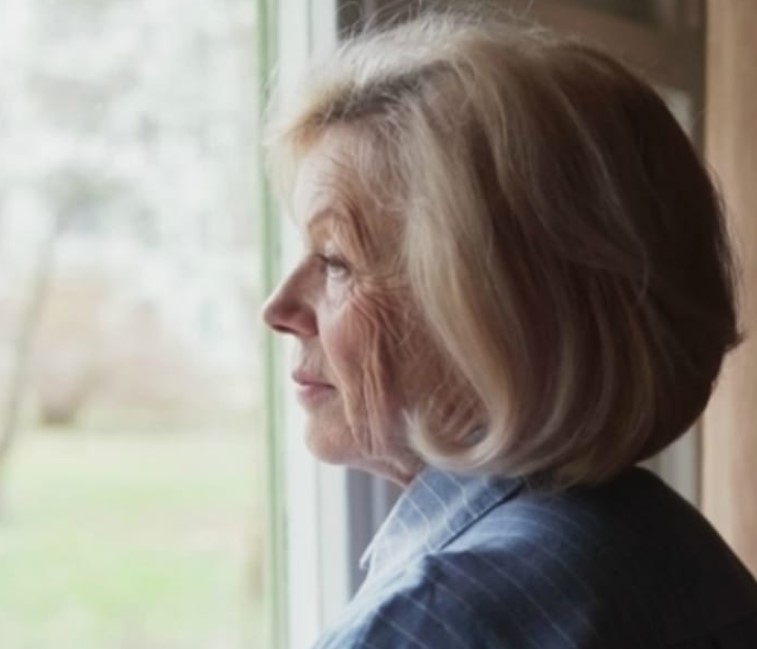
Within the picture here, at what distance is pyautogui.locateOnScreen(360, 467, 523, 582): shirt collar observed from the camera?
878 millimetres

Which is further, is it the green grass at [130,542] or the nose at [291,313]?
the green grass at [130,542]

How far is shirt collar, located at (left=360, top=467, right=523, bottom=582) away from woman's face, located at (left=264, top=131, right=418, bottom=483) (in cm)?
3

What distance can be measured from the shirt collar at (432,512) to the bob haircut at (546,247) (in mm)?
17

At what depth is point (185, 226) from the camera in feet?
4.00

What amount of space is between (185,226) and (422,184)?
392mm

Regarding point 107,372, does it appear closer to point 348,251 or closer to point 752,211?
point 348,251

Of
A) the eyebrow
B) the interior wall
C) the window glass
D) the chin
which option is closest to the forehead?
the eyebrow

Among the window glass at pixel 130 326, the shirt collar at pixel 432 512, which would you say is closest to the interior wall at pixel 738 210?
the window glass at pixel 130 326

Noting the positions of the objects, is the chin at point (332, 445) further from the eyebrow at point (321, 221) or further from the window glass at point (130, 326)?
the window glass at point (130, 326)

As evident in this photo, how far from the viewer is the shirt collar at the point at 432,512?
2.88 ft

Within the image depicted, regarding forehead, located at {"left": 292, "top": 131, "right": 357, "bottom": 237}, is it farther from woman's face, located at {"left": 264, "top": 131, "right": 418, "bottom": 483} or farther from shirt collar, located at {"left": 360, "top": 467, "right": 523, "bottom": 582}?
shirt collar, located at {"left": 360, "top": 467, "right": 523, "bottom": 582}

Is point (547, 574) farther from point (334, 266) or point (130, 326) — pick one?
point (130, 326)

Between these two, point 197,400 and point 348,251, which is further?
point 197,400

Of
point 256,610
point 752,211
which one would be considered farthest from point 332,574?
point 752,211
